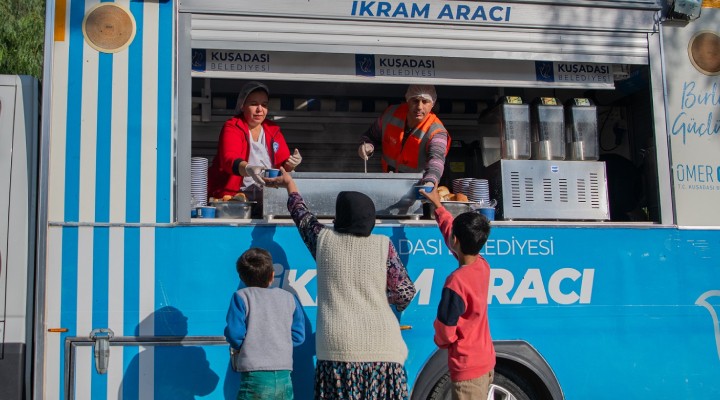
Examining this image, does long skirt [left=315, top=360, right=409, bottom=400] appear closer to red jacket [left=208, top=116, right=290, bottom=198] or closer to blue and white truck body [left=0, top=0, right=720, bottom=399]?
blue and white truck body [left=0, top=0, right=720, bottom=399]

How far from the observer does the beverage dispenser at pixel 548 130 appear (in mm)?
5062

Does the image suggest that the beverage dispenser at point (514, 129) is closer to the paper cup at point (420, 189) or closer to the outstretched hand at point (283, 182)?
the paper cup at point (420, 189)

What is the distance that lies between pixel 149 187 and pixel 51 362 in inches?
42.5

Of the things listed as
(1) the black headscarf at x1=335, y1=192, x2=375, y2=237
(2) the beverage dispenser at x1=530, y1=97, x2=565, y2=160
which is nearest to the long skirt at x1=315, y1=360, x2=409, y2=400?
(1) the black headscarf at x1=335, y1=192, x2=375, y2=237

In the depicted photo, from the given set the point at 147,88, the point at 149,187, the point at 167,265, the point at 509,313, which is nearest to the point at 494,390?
the point at 509,313

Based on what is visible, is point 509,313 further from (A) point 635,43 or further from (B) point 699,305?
(A) point 635,43

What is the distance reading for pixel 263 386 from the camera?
11.9 ft

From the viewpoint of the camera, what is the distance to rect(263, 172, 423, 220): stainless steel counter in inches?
172

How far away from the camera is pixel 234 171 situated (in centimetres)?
476

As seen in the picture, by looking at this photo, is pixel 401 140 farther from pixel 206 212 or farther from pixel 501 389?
pixel 501 389

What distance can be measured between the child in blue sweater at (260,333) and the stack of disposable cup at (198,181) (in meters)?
0.81

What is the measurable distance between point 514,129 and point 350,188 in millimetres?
1342

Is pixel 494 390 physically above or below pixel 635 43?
below

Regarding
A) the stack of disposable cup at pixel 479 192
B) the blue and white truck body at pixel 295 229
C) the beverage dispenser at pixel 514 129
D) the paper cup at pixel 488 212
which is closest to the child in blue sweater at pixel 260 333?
the blue and white truck body at pixel 295 229
